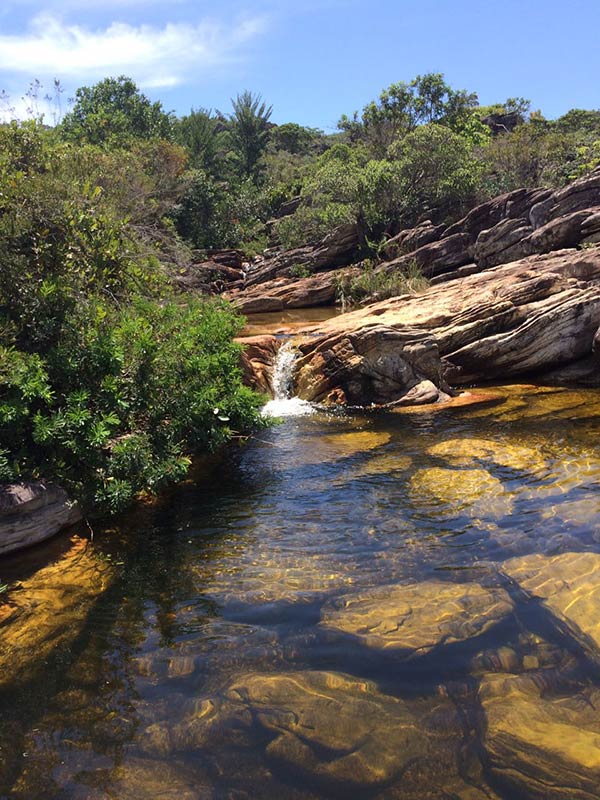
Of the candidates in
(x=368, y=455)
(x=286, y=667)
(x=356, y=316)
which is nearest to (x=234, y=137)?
(x=356, y=316)

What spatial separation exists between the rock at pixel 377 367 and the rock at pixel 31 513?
744 centimetres

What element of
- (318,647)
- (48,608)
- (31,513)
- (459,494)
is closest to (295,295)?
(459,494)

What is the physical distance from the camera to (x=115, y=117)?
4372 cm

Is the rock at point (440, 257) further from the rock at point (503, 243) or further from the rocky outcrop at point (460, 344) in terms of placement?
the rocky outcrop at point (460, 344)

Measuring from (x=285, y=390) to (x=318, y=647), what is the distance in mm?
9429

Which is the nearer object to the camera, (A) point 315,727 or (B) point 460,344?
(A) point 315,727

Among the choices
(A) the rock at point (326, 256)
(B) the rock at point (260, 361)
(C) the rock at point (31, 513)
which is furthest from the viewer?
(A) the rock at point (326, 256)

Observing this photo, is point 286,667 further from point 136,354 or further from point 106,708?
point 136,354

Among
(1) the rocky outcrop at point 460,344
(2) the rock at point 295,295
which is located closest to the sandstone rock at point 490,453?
(1) the rocky outcrop at point 460,344

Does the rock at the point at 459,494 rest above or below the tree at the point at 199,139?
below

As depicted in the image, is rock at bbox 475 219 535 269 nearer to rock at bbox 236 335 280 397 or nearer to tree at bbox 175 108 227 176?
rock at bbox 236 335 280 397

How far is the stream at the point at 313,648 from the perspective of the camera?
3.32 metres

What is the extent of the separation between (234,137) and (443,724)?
56256mm

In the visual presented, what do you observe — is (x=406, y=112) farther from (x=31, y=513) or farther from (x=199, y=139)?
(x=31, y=513)
